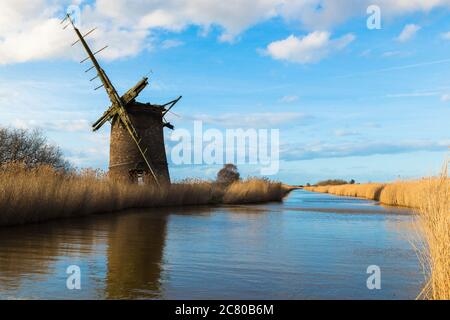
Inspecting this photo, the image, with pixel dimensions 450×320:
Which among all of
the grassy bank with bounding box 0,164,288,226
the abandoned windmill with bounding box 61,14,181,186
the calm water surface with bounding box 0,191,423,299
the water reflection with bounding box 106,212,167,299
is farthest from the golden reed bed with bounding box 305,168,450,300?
the abandoned windmill with bounding box 61,14,181,186

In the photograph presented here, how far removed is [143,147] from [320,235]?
1401 centimetres

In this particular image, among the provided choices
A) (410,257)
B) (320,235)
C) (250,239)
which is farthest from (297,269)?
(320,235)

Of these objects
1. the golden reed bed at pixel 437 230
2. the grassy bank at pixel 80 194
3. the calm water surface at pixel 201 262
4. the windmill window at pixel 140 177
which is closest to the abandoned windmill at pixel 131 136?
the windmill window at pixel 140 177

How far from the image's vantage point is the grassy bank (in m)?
12.2

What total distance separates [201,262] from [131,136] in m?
17.4

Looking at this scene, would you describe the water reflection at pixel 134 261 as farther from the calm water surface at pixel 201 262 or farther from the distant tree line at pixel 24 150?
the distant tree line at pixel 24 150

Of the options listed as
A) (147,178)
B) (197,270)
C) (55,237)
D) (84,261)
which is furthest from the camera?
(147,178)

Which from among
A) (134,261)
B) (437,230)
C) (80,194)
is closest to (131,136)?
(80,194)

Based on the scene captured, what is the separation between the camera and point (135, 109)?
965 inches

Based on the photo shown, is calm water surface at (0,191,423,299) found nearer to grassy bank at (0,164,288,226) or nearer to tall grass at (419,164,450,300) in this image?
tall grass at (419,164,450,300)

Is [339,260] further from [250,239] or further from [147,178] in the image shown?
[147,178]

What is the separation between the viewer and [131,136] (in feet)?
80.0

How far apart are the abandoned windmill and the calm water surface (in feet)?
36.8

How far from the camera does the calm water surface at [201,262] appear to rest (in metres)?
5.75
